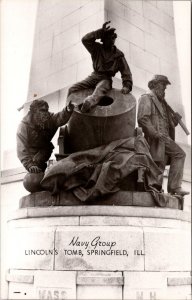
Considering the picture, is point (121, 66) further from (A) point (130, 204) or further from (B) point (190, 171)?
(B) point (190, 171)

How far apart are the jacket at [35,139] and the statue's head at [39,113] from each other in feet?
0.20

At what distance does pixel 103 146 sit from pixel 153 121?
4.23ft

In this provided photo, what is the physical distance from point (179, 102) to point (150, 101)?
3.90 meters

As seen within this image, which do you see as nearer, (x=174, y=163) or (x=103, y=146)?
(x=103, y=146)

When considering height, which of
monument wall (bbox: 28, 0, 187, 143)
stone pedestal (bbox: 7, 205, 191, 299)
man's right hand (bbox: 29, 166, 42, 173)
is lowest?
stone pedestal (bbox: 7, 205, 191, 299)

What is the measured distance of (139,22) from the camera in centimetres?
1082

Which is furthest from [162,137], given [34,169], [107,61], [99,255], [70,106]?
[99,255]

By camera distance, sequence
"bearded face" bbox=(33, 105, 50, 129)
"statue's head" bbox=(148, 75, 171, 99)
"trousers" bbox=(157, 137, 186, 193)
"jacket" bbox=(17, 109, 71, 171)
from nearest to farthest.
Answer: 1. "jacket" bbox=(17, 109, 71, 171)
2. "bearded face" bbox=(33, 105, 50, 129)
3. "trousers" bbox=(157, 137, 186, 193)
4. "statue's head" bbox=(148, 75, 171, 99)

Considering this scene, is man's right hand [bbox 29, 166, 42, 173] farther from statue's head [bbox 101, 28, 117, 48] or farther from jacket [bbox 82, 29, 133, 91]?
statue's head [bbox 101, 28, 117, 48]

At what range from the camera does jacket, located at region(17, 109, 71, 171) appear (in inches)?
269

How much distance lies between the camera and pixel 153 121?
7465 mm

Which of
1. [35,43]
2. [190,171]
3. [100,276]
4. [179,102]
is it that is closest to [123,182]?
[100,276]

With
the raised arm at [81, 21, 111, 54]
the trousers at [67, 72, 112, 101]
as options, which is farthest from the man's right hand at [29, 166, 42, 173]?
the raised arm at [81, 21, 111, 54]

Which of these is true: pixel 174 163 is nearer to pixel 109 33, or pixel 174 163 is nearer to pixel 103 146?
pixel 103 146
